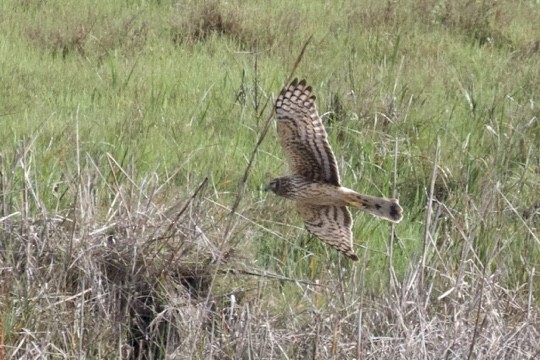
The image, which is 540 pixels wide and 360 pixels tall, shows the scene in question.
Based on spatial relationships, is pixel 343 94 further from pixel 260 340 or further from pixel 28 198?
pixel 260 340

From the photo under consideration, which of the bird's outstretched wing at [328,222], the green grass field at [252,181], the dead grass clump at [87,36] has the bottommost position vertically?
the dead grass clump at [87,36]

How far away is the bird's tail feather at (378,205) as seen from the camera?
4.14 meters

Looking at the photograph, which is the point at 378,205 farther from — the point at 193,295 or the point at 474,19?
the point at 474,19

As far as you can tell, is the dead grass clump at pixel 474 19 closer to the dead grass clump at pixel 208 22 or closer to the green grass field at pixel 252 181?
the green grass field at pixel 252 181

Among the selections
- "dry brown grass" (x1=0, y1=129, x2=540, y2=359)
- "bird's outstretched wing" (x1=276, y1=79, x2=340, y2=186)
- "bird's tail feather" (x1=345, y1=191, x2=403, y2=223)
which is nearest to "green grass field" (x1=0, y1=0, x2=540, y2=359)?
"dry brown grass" (x1=0, y1=129, x2=540, y2=359)

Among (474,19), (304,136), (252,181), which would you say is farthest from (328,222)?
(474,19)

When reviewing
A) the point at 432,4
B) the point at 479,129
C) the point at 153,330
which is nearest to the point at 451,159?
the point at 479,129

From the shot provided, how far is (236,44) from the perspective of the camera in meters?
7.35

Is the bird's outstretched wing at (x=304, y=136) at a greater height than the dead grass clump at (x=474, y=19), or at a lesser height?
greater

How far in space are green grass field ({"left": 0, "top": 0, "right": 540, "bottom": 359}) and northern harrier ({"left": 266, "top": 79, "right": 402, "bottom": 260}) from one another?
0.49 ft

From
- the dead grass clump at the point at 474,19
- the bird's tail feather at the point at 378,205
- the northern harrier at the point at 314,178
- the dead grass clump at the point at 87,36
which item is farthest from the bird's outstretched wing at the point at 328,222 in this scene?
the dead grass clump at the point at 474,19

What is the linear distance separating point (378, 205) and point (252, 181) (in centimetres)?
126

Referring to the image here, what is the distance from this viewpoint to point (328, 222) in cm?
436

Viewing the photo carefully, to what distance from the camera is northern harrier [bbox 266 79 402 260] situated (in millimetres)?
4199
